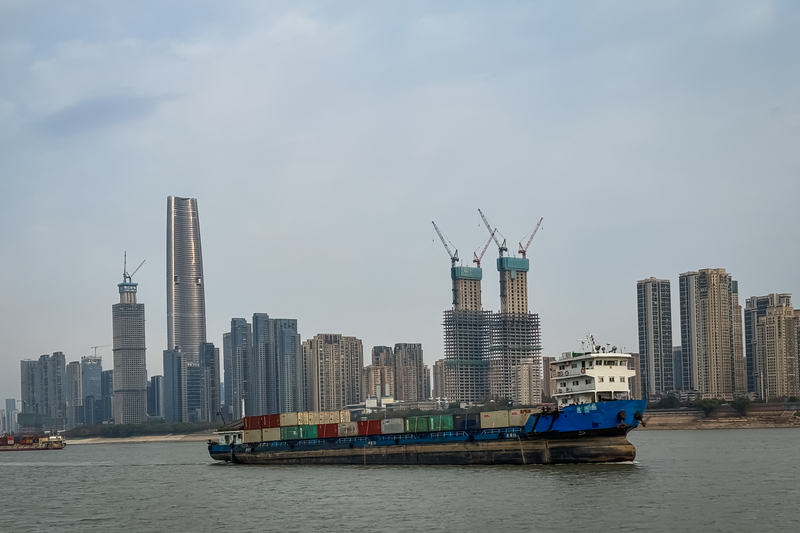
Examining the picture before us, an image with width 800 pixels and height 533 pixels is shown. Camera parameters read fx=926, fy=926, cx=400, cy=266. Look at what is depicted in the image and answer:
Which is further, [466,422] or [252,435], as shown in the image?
[252,435]

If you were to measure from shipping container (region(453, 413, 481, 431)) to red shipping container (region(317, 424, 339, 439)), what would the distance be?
49.1 ft

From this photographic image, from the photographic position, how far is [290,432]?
3809 inches

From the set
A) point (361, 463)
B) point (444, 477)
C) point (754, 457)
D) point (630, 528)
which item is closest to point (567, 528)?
point (630, 528)

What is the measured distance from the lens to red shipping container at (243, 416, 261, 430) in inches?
3981

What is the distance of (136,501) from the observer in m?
70.8

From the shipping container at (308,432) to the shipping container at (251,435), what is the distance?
700 cm

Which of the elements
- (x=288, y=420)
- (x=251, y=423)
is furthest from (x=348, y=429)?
(x=251, y=423)

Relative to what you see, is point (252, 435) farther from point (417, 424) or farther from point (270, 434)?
point (417, 424)

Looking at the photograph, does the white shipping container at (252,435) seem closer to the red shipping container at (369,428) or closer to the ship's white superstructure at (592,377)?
the red shipping container at (369,428)

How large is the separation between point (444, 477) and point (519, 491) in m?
12.2

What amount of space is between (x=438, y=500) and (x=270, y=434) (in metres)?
41.0

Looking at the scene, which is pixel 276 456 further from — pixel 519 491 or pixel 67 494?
pixel 519 491

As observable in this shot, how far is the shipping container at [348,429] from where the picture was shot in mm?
91562

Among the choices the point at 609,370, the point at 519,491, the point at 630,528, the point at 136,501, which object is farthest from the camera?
the point at 609,370
